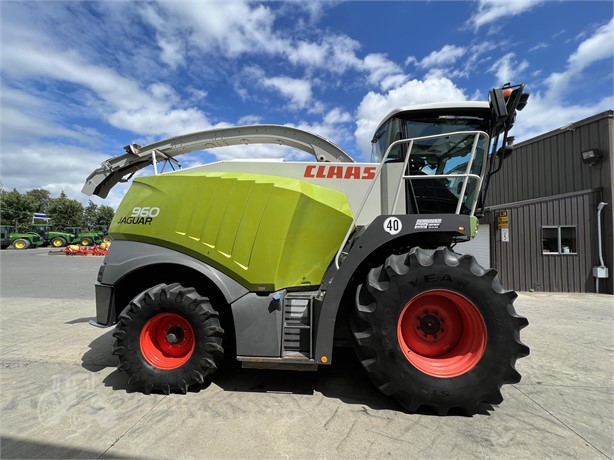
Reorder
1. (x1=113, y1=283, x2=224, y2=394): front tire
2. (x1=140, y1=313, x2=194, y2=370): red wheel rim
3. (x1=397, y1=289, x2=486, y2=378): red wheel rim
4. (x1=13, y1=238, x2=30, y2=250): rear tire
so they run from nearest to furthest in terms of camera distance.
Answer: (x1=397, y1=289, x2=486, y2=378): red wheel rim
(x1=113, y1=283, x2=224, y2=394): front tire
(x1=140, y1=313, x2=194, y2=370): red wheel rim
(x1=13, y1=238, x2=30, y2=250): rear tire

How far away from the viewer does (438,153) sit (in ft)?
10.8

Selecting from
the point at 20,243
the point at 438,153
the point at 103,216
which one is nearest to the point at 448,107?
the point at 438,153

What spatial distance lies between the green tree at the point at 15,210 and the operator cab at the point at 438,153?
4928 cm

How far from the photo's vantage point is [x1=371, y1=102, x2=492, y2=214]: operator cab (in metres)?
3.20

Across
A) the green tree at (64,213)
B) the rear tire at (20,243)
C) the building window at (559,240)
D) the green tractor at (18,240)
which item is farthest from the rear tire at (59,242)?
the building window at (559,240)

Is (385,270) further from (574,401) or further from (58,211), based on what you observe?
(58,211)

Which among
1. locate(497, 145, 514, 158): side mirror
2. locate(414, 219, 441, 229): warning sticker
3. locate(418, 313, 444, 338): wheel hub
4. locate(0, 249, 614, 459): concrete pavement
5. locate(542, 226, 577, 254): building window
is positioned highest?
locate(497, 145, 514, 158): side mirror

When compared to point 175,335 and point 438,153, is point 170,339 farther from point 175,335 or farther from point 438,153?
point 438,153

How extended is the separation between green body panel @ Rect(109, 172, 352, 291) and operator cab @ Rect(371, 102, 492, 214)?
2.56 feet

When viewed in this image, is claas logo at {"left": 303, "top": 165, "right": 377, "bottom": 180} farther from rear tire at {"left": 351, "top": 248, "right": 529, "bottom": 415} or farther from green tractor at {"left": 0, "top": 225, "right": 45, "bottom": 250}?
green tractor at {"left": 0, "top": 225, "right": 45, "bottom": 250}

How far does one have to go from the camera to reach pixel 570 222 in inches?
367

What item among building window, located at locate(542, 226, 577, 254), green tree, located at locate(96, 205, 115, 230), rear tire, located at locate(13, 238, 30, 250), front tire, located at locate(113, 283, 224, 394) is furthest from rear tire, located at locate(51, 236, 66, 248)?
building window, located at locate(542, 226, 577, 254)

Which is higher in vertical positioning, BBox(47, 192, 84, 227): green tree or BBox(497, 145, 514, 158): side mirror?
BBox(47, 192, 84, 227): green tree

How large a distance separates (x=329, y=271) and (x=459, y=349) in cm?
140
